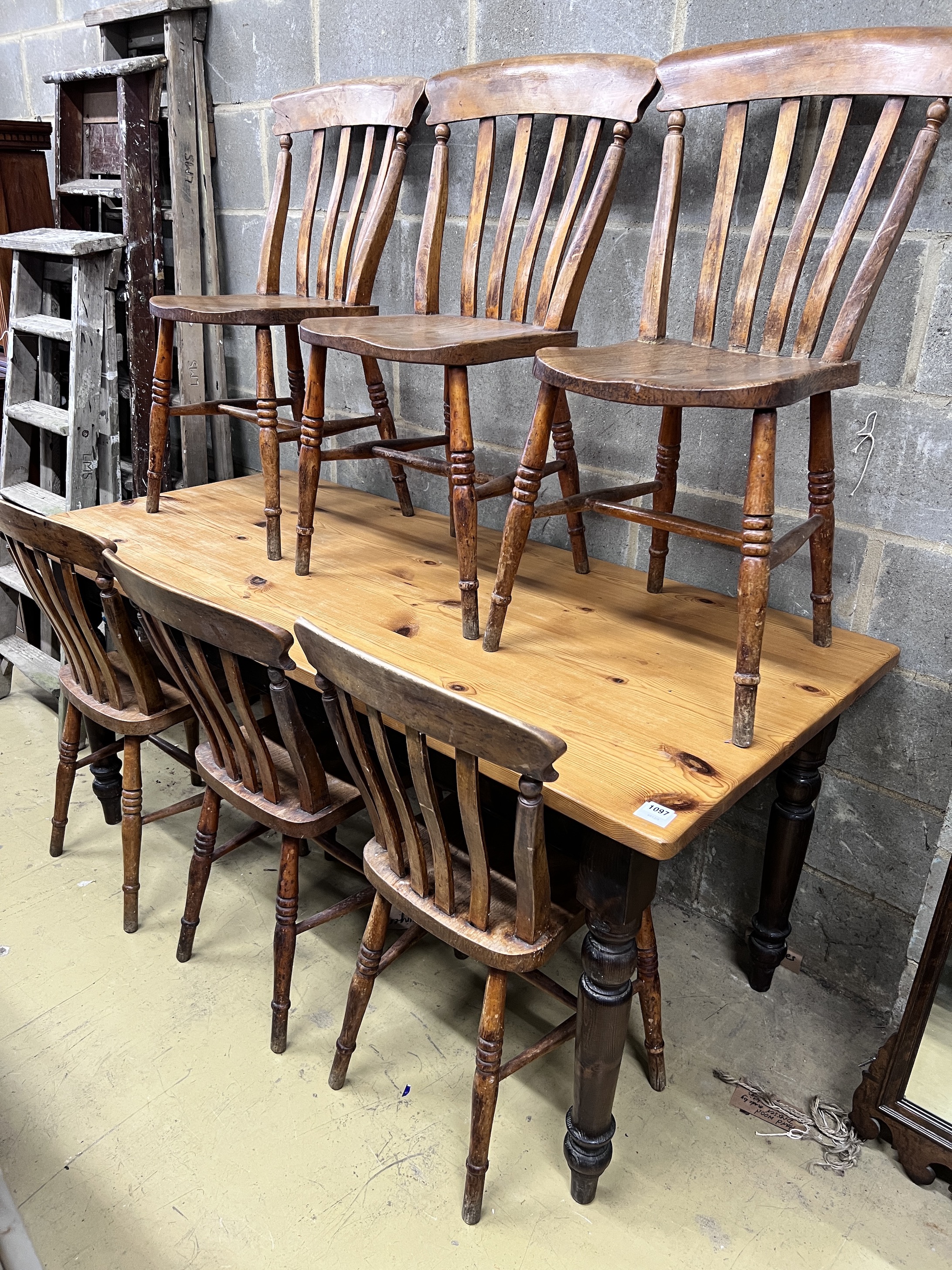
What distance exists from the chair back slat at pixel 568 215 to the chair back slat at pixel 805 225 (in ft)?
1.32

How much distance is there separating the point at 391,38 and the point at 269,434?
3.25 ft

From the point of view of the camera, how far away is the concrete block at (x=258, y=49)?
2.37 meters

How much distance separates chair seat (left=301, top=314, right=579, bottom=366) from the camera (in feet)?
5.17

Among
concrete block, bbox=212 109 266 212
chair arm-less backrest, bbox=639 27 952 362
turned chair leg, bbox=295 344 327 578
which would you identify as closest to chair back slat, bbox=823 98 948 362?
chair arm-less backrest, bbox=639 27 952 362

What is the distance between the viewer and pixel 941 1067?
1.47m

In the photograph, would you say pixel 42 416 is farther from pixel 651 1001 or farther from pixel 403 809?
pixel 651 1001

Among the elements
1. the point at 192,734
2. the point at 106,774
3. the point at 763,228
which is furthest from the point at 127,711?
the point at 763,228

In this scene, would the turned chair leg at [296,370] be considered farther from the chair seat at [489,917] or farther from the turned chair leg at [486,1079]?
the turned chair leg at [486,1079]

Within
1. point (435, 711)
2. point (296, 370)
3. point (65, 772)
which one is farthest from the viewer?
point (296, 370)

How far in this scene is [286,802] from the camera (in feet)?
5.38

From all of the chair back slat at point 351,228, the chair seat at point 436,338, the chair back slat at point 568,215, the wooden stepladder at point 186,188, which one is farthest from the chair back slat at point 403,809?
the wooden stepladder at point 186,188

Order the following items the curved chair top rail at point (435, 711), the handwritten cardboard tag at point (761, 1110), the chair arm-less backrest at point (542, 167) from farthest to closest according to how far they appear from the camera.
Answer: the chair arm-less backrest at point (542, 167) < the handwritten cardboard tag at point (761, 1110) < the curved chair top rail at point (435, 711)

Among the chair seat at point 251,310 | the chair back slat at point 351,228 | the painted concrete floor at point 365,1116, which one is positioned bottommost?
the painted concrete floor at point 365,1116

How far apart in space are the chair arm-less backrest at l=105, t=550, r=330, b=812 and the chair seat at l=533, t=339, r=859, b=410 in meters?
0.57
